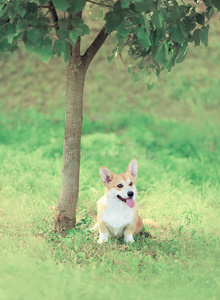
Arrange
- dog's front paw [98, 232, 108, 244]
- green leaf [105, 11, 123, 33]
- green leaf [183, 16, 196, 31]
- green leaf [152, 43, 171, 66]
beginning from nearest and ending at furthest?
green leaf [105, 11, 123, 33] → green leaf [152, 43, 171, 66] → green leaf [183, 16, 196, 31] → dog's front paw [98, 232, 108, 244]

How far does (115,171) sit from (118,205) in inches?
87.4

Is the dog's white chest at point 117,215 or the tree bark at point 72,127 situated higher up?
the tree bark at point 72,127

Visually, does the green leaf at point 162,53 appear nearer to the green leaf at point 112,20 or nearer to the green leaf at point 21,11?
the green leaf at point 112,20

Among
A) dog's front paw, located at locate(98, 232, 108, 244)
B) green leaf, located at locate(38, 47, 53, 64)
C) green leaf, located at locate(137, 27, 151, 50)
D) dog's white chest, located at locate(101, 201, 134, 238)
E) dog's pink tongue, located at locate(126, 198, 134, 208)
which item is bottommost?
dog's front paw, located at locate(98, 232, 108, 244)

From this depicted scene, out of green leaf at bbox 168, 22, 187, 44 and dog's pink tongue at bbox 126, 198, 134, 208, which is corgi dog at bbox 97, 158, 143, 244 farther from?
green leaf at bbox 168, 22, 187, 44

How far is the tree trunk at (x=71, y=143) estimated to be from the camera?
3.92m

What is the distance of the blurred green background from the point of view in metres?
3.21

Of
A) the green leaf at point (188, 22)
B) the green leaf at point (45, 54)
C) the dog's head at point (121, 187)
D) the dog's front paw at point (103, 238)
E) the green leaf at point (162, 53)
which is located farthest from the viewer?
the dog's front paw at point (103, 238)

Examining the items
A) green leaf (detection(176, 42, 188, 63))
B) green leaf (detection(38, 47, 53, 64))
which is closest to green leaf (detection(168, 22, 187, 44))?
green leaf (detection(176, 42, 188, 63))

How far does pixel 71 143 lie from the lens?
13.0 ft

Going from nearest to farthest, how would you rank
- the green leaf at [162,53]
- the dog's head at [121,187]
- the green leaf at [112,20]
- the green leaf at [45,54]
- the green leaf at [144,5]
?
the green leaf at [144,5], the green leaf at [45,54], the green leaf at [112,20], the green leaf at [162,53], the dog's head at [121,187]

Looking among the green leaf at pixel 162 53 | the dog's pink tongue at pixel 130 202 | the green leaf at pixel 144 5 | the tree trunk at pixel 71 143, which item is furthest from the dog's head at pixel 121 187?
the green leaf at pixel 144 5

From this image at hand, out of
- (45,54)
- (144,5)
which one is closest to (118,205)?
(45,54)

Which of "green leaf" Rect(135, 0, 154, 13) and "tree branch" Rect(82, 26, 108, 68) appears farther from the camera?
"tree branch" Rect(82, 26, 108, 68)
